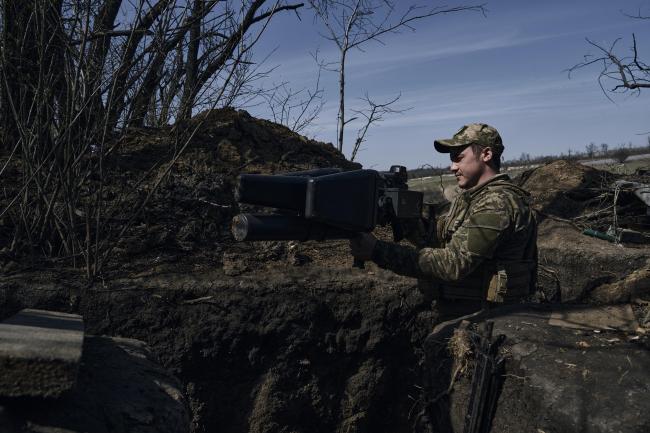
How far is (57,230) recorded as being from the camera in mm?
4328

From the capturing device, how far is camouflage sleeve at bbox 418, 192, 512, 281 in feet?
9.54

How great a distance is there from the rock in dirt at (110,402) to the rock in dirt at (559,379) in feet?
4.45

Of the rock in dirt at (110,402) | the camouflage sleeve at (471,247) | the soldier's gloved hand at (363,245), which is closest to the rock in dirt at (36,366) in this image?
the rock in dirt at (110,402)

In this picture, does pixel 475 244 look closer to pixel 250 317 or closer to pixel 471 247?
pixel 471 247

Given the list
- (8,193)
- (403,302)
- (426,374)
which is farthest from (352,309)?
(8,193)

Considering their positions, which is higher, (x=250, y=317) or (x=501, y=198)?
(x=501, y=198)

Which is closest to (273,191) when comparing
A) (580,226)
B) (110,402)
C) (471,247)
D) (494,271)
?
(110,402)

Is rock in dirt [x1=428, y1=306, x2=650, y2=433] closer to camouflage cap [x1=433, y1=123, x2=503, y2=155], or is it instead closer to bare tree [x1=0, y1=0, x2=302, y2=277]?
camouflage cap [x1=433, y1=123, x2=503, y2=155]

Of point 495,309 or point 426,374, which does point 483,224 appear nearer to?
point 495,309

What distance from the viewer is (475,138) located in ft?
10.4

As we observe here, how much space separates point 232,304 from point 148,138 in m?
2.44

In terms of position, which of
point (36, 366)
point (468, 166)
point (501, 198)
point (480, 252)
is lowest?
point (36, 366)

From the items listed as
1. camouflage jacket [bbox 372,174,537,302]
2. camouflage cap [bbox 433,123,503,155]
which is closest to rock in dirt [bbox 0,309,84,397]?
camouflage jacket [bbox 372,174,537,302]

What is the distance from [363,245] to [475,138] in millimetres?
931
